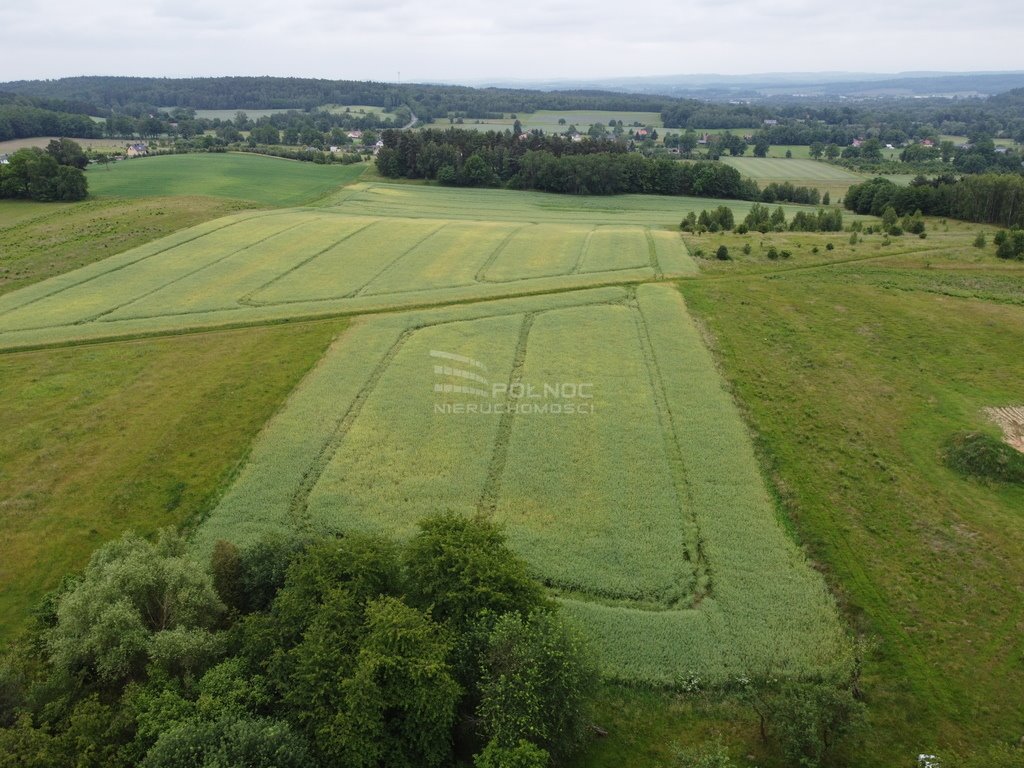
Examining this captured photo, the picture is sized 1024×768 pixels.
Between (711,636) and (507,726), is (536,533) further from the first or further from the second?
(507,726)

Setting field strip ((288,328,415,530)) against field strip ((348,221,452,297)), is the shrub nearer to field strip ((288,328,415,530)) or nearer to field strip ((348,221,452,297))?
field strip ((288,328,415,530))

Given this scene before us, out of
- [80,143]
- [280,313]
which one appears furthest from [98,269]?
[80,143]

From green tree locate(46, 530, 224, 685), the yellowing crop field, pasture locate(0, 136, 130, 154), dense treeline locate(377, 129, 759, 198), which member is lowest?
green tree locate(46, 530, 224, 685)

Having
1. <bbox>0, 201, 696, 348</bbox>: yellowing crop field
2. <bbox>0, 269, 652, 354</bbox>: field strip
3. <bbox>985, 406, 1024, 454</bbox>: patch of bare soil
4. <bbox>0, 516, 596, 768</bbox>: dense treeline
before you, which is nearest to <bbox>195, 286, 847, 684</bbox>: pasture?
<bbox>0, 516, 596, 768</bbox>: dense treeline

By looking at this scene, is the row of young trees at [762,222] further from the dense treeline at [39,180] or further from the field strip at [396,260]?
the dense treeline at [39,180]

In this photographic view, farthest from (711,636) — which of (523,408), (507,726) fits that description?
(523,408)

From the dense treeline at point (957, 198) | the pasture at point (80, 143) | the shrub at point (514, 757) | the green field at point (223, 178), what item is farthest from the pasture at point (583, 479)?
the pasture at point (80, 143)

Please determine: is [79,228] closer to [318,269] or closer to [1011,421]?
[318,269]
